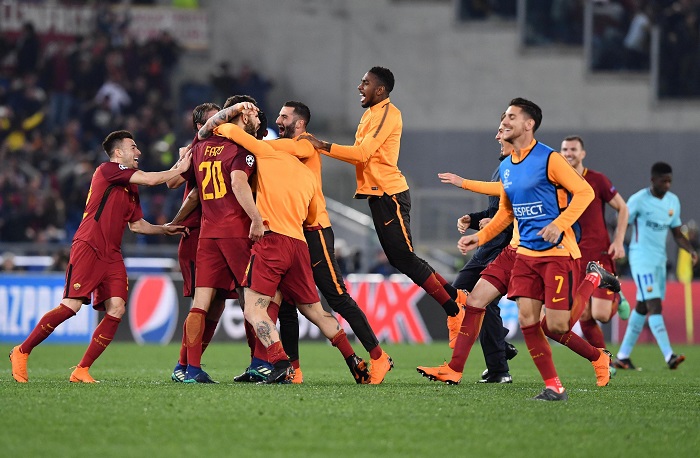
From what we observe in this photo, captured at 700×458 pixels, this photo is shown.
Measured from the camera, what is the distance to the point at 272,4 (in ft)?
86.8

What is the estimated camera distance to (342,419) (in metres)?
6.95

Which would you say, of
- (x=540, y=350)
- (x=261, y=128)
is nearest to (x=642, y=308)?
(x=261, y=128)

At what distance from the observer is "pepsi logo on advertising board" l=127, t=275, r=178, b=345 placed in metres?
18.1

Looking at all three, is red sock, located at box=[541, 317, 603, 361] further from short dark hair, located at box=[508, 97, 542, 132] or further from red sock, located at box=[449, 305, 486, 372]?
short dark hair, located at box=[508, 97, 542, 132]

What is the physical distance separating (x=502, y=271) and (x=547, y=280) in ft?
3.56

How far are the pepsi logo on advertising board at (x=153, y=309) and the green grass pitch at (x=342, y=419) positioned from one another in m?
7.54

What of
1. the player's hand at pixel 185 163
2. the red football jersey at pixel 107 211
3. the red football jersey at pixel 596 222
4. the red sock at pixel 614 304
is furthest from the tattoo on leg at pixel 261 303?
the red sock at pixel 614 304

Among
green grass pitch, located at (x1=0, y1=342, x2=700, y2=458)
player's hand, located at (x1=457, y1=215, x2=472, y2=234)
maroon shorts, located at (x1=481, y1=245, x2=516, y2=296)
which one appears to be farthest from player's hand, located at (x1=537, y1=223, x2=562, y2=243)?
player's hand, located at (x1=457, y1=215, x2=472, y2=234)

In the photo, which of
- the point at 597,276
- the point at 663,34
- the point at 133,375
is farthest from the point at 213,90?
the point at 597,276

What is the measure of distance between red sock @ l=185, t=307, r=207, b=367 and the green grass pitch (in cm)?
30

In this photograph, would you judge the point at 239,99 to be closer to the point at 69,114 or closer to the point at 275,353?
the point at 275,353

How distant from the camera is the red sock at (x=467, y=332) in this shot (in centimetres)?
941

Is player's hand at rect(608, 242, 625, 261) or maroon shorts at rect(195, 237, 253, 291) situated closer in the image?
maroon shorts at rect(195, 237, 253, 291)

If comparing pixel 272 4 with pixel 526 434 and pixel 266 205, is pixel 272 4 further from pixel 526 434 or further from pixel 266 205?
pixel 526 434
